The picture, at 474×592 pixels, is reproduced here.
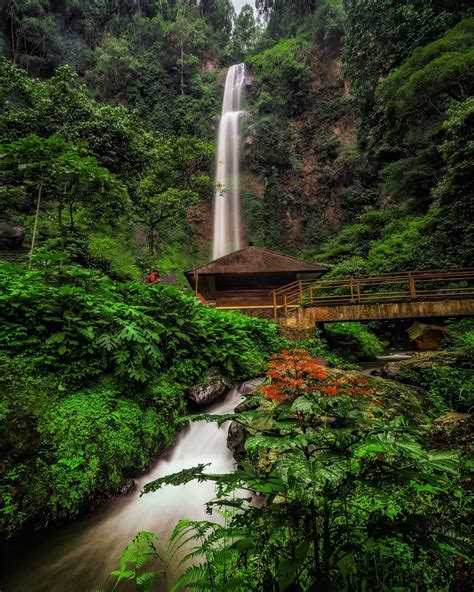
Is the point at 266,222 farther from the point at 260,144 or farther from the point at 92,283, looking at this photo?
the point at 92,283

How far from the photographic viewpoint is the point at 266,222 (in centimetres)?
3294

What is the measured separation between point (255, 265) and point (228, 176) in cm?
2421

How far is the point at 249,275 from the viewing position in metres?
14.9

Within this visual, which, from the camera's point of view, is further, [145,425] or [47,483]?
[145,425]

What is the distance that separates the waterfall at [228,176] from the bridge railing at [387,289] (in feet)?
54.8

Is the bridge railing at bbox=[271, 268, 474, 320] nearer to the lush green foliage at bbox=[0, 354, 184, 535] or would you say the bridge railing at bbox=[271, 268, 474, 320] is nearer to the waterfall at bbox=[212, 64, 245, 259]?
the lush green foliage at bbox=[0, 354, 184, 535]

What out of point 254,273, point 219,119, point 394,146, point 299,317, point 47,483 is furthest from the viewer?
point 219,119

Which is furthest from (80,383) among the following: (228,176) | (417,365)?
(228,176)

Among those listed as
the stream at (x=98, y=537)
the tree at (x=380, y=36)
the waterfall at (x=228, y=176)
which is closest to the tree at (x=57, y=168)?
the stream at (x=98, y=537)

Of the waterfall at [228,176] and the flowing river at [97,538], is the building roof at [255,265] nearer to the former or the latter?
the flowing river at [97,538]

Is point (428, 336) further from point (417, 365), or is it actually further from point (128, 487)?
point (128, 487)

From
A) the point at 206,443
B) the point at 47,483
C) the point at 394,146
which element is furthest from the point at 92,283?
the point at 394,146

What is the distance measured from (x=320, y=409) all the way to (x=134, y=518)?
3.60 meters

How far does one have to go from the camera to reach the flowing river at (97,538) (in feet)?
9.91
